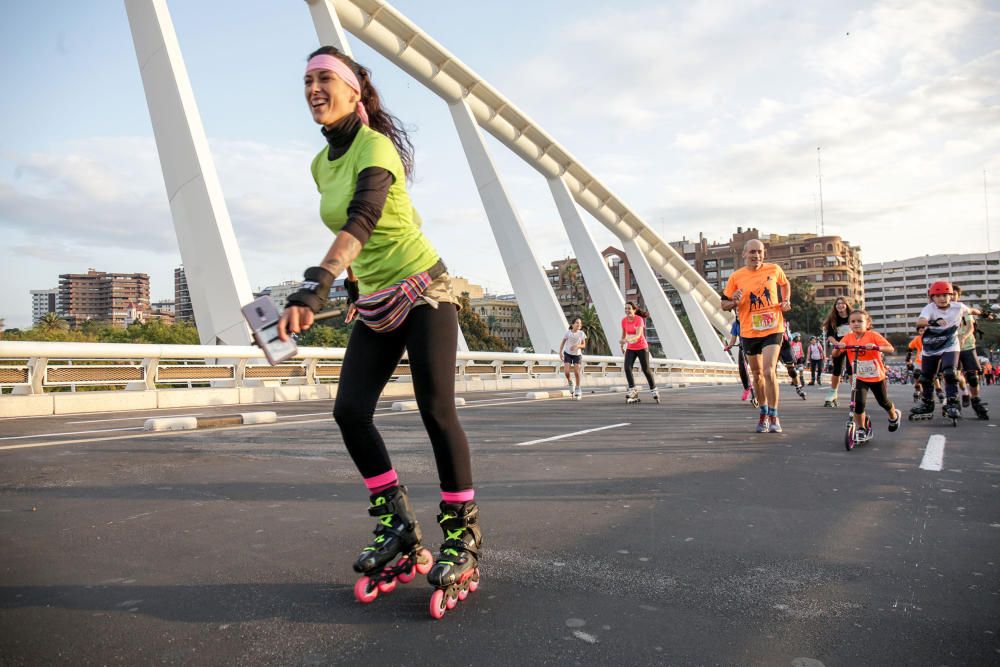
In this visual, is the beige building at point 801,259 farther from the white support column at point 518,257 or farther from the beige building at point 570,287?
the white support column at point 518,257

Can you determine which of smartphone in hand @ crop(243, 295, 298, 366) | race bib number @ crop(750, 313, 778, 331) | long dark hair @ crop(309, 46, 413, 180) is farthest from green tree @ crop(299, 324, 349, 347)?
smartphone in hand @ crop(243, 295, 298, 366)

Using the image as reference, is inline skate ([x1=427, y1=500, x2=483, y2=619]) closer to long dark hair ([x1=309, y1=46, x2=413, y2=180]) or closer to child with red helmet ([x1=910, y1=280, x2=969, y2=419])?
long dark hair ([x1=309, y1=46, x2=413, y2=180])

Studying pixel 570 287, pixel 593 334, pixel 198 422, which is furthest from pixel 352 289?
pixel 570 287

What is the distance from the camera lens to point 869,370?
7.53m

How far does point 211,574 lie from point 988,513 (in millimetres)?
3835

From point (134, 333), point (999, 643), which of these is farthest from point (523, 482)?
point (134, 333)

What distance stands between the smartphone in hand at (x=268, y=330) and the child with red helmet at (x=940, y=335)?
975 centimetres

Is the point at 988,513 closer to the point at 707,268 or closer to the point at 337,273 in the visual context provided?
the point at 337,273

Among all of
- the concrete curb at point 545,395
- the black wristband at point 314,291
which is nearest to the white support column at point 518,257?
the concrete curb at point 545,395

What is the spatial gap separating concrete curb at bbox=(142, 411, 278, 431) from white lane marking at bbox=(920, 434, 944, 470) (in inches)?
262

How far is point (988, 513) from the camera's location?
3850mm

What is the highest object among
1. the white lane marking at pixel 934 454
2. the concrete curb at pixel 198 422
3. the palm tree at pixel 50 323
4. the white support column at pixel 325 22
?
the white support column at pixel 325 22

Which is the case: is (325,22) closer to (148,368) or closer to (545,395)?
(148,368)

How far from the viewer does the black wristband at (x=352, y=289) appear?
2.87 m
